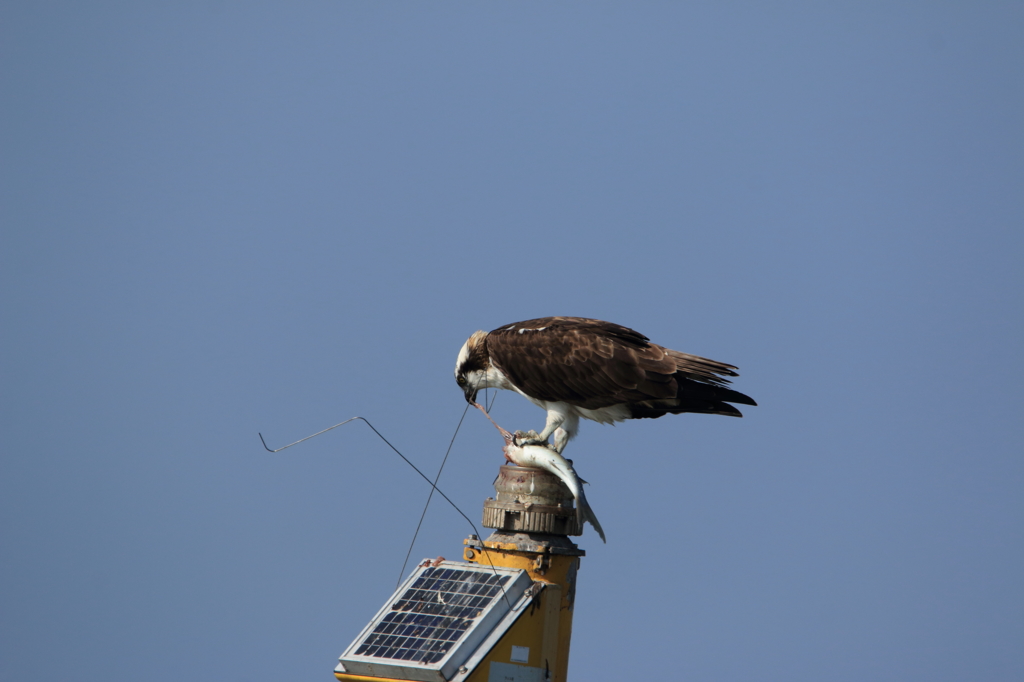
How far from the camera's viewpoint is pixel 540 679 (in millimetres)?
10438

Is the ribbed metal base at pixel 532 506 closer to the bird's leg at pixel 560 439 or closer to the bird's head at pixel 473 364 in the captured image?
the bird's leg at pixel 560 439

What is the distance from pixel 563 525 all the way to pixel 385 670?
8.11 feet

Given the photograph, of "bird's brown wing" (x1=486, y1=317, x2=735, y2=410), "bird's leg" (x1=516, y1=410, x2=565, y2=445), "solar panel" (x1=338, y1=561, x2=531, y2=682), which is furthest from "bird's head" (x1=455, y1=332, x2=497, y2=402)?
"solar panel" (x1=338, y1=561, x2=531, y2=682)

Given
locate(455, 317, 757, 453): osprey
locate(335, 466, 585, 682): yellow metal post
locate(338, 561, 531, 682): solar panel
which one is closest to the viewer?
locate(338, 561, 531, 682): solar panel

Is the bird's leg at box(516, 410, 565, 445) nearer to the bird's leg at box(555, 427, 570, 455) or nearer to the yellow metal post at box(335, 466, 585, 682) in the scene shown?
the bird's leg at box(555, 427, 570, 455)

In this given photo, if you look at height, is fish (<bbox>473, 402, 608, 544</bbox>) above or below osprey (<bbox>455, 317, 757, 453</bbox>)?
below

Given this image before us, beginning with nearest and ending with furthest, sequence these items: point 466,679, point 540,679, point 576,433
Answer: point 466,679 → point 540,679 → point 576,433

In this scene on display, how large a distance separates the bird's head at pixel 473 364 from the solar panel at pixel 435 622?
256 centimetres

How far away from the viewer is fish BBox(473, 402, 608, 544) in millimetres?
11188

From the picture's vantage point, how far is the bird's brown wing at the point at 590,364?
11148 mm

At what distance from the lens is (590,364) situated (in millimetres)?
11469

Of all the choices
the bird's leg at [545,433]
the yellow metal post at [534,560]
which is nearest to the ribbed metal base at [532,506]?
the yellow metal post at [534,560]

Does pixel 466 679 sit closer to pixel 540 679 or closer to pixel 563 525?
pixel 540 679

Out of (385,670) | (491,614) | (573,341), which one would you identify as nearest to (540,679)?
(491,614)
